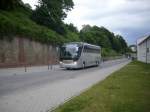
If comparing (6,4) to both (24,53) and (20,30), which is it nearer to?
(20,30)

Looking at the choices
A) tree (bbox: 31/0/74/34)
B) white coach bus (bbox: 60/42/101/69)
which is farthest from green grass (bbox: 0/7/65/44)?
white coach bus (bbox: 60/42/101/69)

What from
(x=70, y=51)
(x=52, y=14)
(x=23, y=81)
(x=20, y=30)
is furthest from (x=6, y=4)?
(x=23, y=81)

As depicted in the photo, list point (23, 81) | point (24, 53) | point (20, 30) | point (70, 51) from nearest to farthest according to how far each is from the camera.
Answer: point (23, 81), point (70, 51), point (20, 30), point (24, 53)

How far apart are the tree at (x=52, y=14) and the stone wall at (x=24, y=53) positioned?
7.22 metres

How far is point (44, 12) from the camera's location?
5731 cm

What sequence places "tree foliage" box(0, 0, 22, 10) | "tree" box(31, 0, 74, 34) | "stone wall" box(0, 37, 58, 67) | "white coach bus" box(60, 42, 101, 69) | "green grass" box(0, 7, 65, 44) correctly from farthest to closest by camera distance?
"tree" box(31, 0, 74, 34) < "tree foliage" box(0, 0, 22, 10) < "green grass" box(0, 7, 65, 44) < "stone wall" box(0, 37, 58, 67) < "white coach bus" box(60, 42, 101, 69)

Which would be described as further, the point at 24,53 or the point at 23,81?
the point at 24,53

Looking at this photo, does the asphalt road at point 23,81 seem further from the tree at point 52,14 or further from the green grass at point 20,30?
the tree at point 52,14

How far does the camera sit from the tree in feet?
189

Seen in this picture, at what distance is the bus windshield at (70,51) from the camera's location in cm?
3409

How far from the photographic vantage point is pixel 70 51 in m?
34.3

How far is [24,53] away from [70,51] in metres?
10.4

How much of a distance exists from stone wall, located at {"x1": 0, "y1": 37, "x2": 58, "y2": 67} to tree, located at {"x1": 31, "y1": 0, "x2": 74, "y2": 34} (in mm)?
7221

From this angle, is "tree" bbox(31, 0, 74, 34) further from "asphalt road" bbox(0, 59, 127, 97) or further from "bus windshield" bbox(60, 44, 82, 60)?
"asphalt road" bbox(0, 59, 127, 97)
